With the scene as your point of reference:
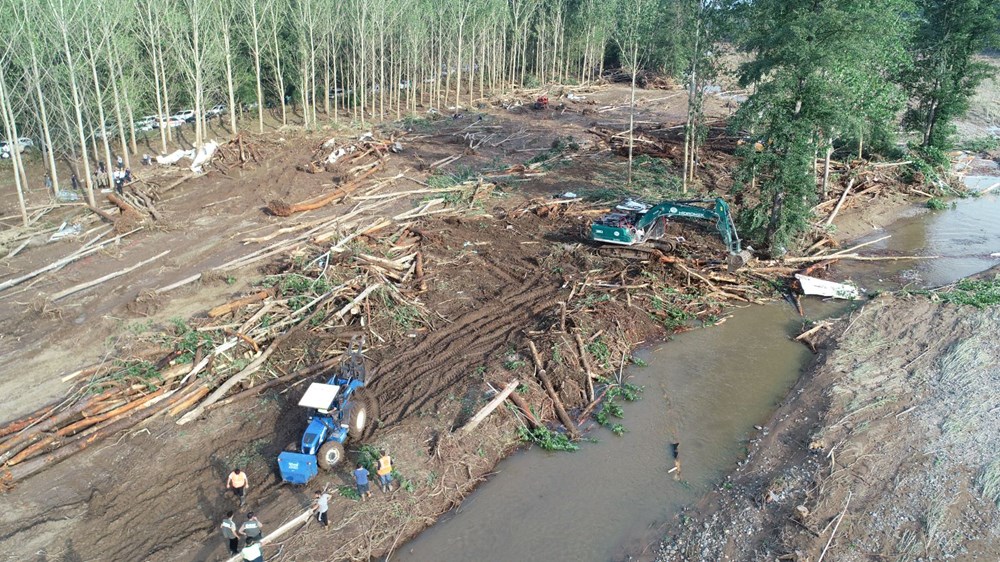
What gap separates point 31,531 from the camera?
12.0 metres

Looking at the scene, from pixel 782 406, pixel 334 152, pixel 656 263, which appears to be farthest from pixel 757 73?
pixel 334 152

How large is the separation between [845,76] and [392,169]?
68.7ft

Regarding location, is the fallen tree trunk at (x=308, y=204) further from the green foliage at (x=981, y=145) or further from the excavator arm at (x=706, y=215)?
the green foliage at (x=981, y=145)

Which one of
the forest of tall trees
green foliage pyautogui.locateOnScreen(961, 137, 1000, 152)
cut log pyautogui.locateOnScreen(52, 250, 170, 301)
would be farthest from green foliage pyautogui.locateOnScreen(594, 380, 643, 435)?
green foliage pyautogui.locateOnScreen(961, 137, 1000, 152)

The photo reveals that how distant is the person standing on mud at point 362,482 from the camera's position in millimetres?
12062

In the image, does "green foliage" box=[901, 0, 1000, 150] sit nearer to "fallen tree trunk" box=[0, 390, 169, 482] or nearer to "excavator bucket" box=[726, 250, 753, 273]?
"excavator bucket" box=[726, 250, 753, 273]

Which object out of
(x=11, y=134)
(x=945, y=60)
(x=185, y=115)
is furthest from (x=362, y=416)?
(x=185, y=115)

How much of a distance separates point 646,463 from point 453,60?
50.6 m

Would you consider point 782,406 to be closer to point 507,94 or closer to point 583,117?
point 583,117

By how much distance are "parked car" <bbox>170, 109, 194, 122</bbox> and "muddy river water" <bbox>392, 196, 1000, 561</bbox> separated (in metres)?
37.2

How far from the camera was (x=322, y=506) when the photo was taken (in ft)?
38.0

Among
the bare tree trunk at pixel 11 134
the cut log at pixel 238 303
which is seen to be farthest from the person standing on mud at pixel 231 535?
the bare tree trunk at pixel 11 134

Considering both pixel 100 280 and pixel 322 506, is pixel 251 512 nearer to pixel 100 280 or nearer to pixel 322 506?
pixel 322 506

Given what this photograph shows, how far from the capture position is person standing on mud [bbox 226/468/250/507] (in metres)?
12.2
